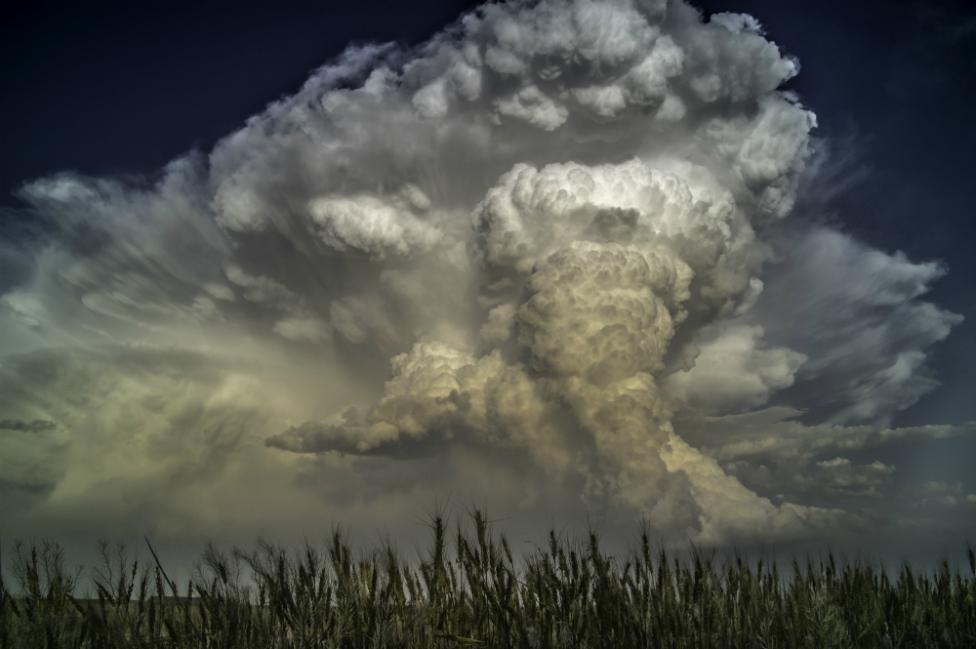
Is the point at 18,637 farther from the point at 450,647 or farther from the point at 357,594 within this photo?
the point at 450,647

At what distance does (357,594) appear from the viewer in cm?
722

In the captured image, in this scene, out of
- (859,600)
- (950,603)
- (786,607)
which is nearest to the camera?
(786,607)

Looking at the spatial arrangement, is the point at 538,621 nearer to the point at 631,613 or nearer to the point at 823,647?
the point at 631,613

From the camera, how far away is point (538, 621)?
7.29m

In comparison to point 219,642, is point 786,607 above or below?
below

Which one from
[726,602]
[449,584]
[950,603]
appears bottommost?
[950,603]

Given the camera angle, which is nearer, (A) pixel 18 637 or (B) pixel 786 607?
(A) pixel 18 637

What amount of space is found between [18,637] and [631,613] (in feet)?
20.3

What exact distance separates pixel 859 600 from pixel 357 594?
26.1ft

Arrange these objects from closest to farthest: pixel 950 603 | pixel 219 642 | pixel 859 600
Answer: pixel 219 642 < pixel 859 600 < pixel 950 603

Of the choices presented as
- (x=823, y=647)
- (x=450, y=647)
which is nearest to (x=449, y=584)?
(x=450, y=647)

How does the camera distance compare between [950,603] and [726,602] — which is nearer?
[726,602]

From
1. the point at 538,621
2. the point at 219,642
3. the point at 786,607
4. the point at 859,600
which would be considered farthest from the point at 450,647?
the point at 859,600

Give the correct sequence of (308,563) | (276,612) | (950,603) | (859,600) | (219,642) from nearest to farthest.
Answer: (219,642)
(276,612)
(308,563)
(859,600)
(950,603)
